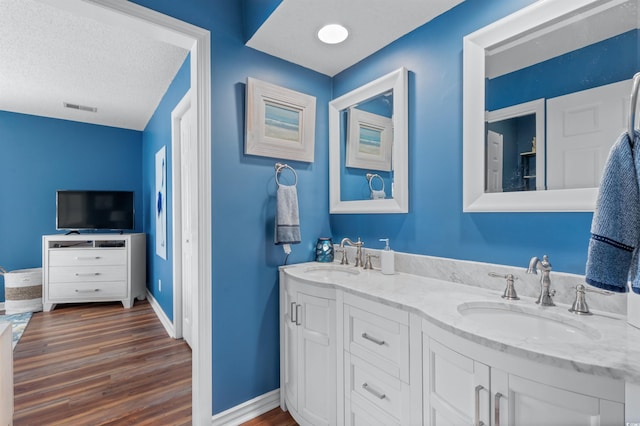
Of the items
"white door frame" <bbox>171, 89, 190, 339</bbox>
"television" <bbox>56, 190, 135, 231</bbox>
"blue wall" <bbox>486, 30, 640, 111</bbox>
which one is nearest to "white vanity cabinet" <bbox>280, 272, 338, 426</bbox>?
"blue wall" <bbox>486, 30, 640, 111</bbox>

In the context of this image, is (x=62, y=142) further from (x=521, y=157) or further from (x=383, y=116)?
(x=521, y=157)

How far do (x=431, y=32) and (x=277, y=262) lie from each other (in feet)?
5.11

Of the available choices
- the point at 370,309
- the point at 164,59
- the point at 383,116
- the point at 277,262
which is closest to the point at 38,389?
the point at 277,262

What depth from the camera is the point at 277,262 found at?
6.25 feet

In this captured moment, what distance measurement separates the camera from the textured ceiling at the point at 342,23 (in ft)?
4.85

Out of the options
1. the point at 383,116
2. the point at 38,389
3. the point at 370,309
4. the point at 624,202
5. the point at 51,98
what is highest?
the point at 51,98

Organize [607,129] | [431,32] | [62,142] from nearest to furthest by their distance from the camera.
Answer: [607,129]
[431,32]
[62,142]

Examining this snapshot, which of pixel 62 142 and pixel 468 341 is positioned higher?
pixel 62 142

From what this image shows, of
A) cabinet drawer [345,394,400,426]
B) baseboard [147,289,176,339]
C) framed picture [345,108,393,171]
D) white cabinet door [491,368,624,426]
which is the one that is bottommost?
baseboard [147,289,176,339]

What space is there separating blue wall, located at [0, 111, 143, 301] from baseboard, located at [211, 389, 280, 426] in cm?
400

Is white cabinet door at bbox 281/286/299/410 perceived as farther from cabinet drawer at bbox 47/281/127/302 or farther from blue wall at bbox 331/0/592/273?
cabinet drawer at bbox 47/281/127/302

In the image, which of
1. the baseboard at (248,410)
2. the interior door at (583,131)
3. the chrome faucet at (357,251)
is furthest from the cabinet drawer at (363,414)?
the interior door at (583,131)

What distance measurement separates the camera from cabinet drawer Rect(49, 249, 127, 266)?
12.3ft

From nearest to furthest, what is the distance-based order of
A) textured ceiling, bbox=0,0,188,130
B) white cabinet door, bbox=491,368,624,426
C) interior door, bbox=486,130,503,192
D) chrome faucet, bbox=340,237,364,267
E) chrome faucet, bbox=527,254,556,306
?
white cabinet door, bbox=491,368,624,426 → chrome faucet, bbox=527,254,556,306 → interior door, bbox=486,130,503,192 → chrome faucet, bbox=340,237,364,267 → textured ceiling, bbox=0,0,188,130
